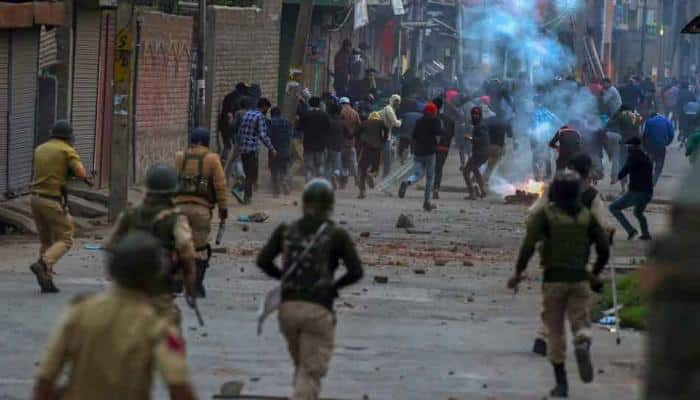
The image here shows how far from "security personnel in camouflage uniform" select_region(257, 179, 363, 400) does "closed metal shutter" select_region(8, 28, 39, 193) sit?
1379 centimetres

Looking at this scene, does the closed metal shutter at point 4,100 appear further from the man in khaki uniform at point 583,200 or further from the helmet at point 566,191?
the helmet at point 566,191

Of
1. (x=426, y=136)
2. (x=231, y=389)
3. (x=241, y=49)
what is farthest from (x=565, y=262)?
(x=241, y=49)

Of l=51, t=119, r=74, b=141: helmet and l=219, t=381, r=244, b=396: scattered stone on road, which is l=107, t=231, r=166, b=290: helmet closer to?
l=219, t=381, r=244, b=396: scattered stone on road

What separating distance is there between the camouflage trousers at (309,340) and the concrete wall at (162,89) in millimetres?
17712

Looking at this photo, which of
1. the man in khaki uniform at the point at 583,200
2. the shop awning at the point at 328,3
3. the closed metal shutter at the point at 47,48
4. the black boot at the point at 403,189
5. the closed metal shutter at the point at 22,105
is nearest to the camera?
the man in khaki uniform at the point at 583,200

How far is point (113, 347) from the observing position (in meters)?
6.34

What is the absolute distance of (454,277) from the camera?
17.8 m

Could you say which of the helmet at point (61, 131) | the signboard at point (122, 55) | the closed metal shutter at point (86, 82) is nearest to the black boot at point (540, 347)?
the helmet at point (61, 131)

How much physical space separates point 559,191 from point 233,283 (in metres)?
6.29

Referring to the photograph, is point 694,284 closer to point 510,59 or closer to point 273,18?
point 273,18

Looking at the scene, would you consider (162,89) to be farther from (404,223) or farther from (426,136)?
(404,223)

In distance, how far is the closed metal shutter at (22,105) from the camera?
Answer: 2264cm

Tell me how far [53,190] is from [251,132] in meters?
10.6

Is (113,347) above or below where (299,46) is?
below
